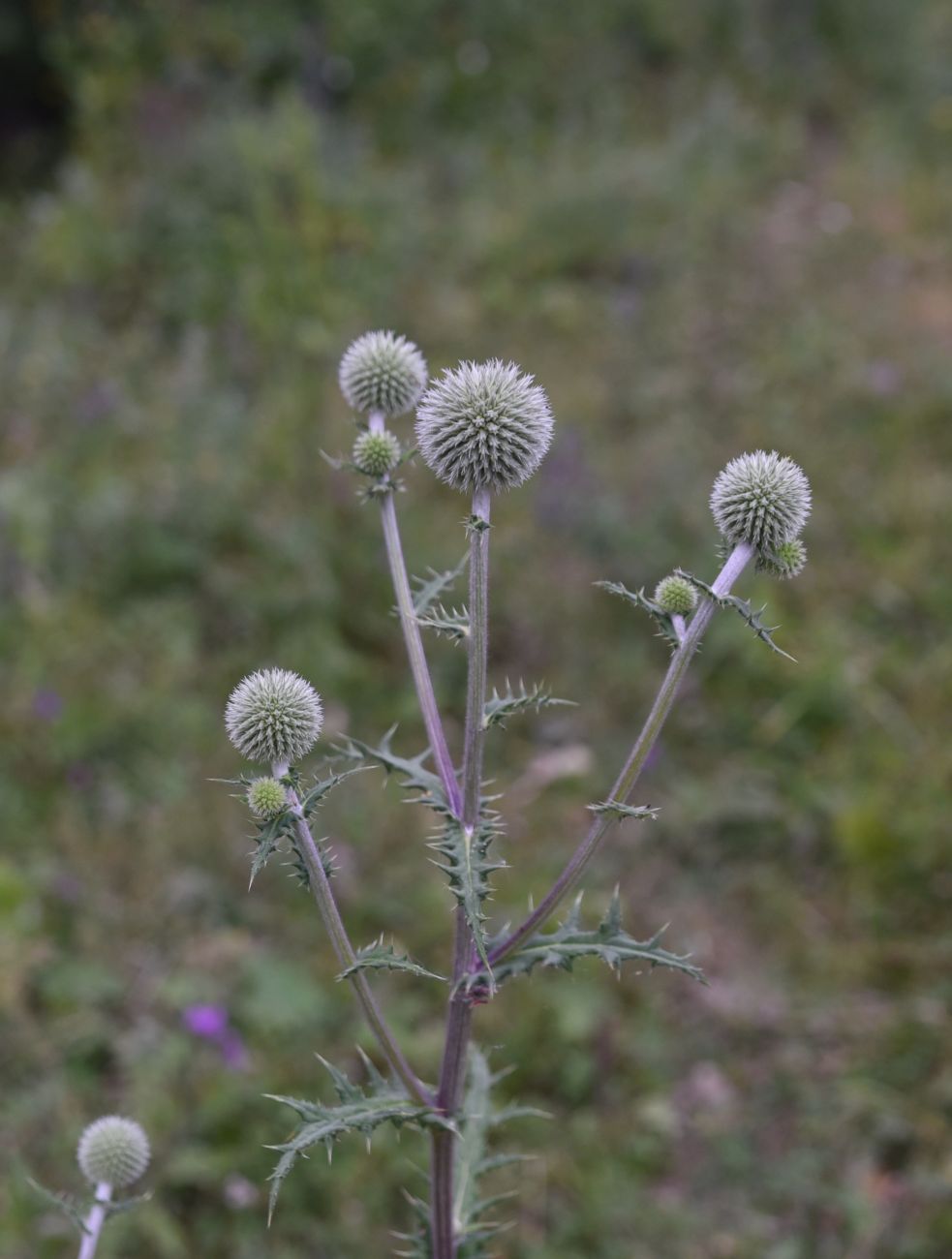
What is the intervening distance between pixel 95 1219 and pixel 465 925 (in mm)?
845

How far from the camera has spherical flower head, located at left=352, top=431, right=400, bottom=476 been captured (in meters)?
1.95

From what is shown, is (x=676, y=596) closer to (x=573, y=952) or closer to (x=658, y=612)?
(x=658, y=612)

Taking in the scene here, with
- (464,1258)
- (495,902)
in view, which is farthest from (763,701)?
(464,1258)

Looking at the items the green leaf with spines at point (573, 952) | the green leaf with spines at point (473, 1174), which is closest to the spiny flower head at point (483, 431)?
the green leaf with spines at point (573, 952)

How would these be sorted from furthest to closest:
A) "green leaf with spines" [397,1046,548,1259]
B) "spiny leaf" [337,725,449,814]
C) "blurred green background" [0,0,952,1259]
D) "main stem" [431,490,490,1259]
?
"blurred green background" [0,0,952,1259] → "green leaf with spines" [397,1046,548,1259] → "spiny leaf" [337,725,449,814] → "main stem" [431,490,490,1259]

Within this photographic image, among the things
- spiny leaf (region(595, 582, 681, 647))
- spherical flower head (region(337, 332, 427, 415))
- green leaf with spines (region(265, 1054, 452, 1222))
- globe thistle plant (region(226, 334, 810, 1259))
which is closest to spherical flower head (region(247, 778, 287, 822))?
globe thistle plant (region(226, 334, 810, 1259))

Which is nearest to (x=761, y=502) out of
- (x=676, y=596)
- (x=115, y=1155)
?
(x=676, y=596)

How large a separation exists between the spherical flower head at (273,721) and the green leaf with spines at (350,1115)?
1.47 ft

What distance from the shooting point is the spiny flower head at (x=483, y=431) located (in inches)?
68.4

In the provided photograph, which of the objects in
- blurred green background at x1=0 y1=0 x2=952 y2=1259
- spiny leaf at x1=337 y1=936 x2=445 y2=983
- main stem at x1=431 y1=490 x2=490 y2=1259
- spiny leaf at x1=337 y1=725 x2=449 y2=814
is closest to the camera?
spiny leaf at x1=337 y1=936 x2=445 y2=983

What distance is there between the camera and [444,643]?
4785 mm

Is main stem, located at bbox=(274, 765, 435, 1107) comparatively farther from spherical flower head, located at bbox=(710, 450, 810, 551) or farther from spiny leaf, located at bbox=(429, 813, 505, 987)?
spherical flower head, located at bbox=(710, 450, 810, 551)

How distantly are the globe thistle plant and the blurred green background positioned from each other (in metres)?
1.76

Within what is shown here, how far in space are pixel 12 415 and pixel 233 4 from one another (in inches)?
175
